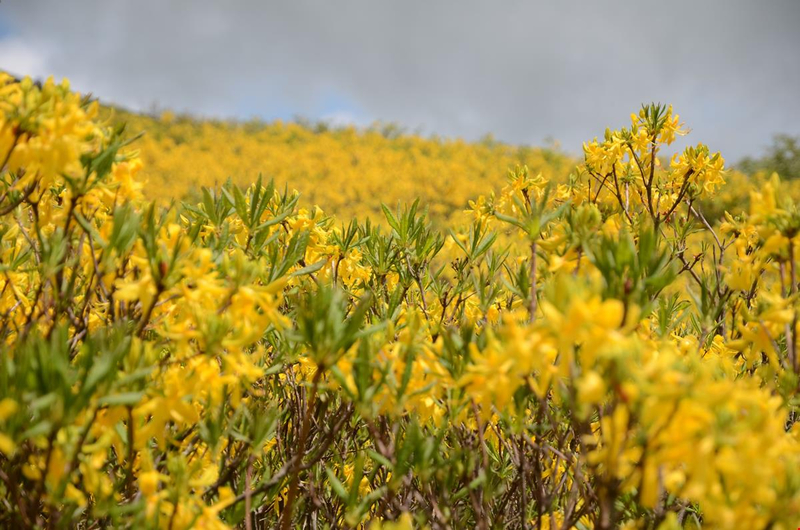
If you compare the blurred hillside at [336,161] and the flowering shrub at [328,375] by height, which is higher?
the blurred hillside at [336,161]

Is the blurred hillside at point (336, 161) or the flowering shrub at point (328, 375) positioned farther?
the blurred hillside at point (336, 161)

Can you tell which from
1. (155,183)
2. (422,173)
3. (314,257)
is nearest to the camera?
(314,257)

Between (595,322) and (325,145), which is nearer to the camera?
(595,322)

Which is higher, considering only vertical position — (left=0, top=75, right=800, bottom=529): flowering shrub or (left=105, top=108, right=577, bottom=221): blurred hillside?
(left=105, top=108, right=577, bottom=221): blurred hillside

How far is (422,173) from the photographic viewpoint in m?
15.3

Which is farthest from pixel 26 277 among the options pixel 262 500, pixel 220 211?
pixel 262 500

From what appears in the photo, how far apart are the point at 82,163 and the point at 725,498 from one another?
1.58 m

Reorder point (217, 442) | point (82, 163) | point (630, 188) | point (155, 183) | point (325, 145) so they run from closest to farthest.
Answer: point (217, 442)
point (82, 163)
point (630, 188)
point (155, 183)
point (325, 145)

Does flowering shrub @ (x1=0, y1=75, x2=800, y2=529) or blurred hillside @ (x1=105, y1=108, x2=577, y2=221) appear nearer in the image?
flowering shrub @ (x1=0, y1=75, x2=800, y2=529)

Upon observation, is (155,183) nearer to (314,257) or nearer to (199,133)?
(199,133)

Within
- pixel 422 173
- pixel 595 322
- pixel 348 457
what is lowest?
pixel 348 457

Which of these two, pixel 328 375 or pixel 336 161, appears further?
pixel 336 161

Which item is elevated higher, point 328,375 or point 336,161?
point 336,161

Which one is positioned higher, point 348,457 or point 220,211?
point 220,211
